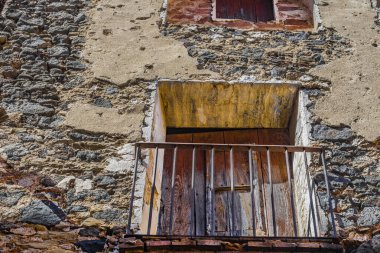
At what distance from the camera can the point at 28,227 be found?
3.55m

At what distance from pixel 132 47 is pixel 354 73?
2.00 meters

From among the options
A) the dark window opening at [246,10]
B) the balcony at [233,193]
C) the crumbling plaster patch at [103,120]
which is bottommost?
the balcony at [233,193]

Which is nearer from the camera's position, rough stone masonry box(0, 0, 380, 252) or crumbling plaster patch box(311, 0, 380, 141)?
rough stone masonry box(0, 0, 380, 252)

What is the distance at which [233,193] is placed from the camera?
3.62 metres

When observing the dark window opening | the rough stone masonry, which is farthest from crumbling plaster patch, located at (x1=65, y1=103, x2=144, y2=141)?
the dark window opening

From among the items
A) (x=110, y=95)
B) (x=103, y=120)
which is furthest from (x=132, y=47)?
(x=103, y=120)

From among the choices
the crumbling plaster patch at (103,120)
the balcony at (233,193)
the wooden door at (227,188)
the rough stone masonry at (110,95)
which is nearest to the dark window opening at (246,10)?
the rough stone masonry at (110,95)

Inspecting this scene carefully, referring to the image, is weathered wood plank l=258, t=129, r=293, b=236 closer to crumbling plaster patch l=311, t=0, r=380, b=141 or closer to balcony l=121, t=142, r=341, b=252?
balcony l=121, t=142, r=341, b=252

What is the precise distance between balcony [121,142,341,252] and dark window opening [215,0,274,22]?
67.3 inches

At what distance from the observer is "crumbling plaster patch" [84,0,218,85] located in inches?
183

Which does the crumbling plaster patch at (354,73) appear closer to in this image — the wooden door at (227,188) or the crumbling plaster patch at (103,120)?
the wooden door at (227,188)

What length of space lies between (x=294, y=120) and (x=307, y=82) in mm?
348

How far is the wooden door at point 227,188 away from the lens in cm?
429

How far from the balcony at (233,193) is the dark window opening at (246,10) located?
171 centimetres
